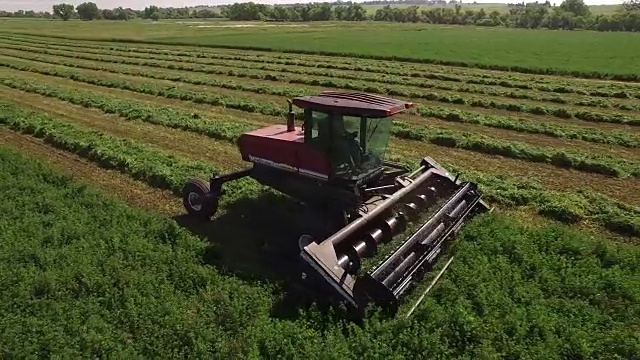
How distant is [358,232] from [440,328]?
2.22 m

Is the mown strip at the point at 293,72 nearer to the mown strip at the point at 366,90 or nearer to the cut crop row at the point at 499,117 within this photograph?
the mown strip at the point at 366,90

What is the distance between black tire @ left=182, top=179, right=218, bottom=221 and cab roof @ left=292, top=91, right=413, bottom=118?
8.68ft

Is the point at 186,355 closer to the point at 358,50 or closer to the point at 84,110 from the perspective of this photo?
the point at 84,110

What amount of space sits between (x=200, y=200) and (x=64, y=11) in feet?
569

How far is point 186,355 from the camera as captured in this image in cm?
636

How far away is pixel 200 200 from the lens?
404 inches

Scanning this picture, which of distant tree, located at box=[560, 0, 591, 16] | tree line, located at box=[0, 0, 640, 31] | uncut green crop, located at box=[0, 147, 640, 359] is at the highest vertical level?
distant tree, located at box=[560, 0, 591, 16]

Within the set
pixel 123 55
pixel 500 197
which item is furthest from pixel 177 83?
pixel 500 197

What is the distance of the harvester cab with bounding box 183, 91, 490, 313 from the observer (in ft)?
24.2

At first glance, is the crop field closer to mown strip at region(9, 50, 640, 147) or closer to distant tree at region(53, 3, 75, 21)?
mown strip at region(9, 50, 640, 147)

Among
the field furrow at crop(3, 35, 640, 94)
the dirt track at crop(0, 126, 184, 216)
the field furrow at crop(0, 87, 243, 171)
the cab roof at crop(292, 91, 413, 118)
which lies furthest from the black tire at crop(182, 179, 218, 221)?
the field furrow at crop(3, 35, 640, 94)

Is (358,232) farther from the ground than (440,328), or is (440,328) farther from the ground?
(358,232)

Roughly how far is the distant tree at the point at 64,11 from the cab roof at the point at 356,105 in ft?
570

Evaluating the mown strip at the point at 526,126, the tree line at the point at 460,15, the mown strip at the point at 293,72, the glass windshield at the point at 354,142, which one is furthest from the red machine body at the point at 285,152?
the tree line at the point at 460,15
